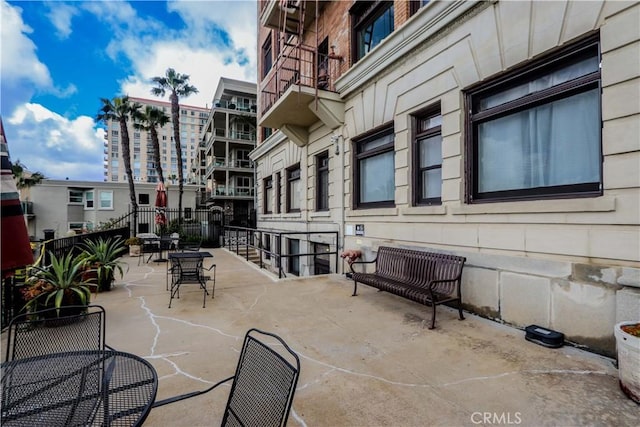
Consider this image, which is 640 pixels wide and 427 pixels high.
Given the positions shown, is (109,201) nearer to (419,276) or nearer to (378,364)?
(419,276)

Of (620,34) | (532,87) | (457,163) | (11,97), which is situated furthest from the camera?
(457,163)

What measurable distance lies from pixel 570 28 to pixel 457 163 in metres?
2.05

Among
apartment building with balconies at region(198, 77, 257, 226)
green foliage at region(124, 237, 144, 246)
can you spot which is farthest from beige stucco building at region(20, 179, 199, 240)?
green foliage at region(124, 237, 144, 246)

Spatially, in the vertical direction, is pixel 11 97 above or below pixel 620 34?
below

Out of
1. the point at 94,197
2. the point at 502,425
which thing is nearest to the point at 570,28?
the point at 502,425

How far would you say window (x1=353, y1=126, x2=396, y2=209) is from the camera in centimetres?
668

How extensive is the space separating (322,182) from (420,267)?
209 inches

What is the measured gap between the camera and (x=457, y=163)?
4.84 meters

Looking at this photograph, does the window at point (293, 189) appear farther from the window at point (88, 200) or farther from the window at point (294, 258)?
the window at point (88, 200)

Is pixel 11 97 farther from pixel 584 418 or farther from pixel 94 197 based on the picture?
pixel 94 197

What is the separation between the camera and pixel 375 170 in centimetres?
719

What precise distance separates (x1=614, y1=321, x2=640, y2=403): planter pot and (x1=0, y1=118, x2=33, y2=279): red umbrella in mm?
4408

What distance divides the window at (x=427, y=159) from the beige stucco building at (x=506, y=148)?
0.03m

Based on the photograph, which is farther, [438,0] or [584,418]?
[438,0]
